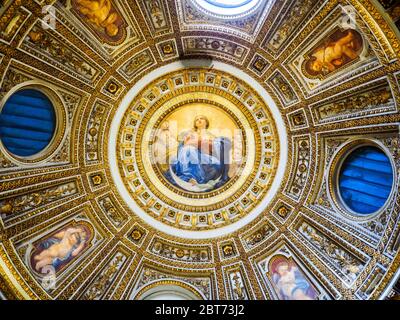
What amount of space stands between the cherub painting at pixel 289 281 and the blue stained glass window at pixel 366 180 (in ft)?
10.1

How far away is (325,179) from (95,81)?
9.11 metres

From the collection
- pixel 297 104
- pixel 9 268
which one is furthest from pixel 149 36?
pixel 9 268

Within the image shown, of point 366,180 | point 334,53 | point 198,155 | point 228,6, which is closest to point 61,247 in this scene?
point 198,155

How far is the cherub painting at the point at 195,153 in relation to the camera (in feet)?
53.5

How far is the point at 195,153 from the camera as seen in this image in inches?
647

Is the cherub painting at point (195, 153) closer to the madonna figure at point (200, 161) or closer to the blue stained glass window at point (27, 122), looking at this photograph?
the madonna figure at point (200, 161)

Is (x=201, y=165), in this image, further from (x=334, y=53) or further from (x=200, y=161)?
(x=334, y=53)

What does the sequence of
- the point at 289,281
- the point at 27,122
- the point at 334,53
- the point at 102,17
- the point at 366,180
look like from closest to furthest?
the point at 334,53 < the point at 102,17 < the point at 366,180 < the point at 27,122 < the point at 289,281

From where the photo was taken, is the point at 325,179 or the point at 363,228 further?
the point at 325,179

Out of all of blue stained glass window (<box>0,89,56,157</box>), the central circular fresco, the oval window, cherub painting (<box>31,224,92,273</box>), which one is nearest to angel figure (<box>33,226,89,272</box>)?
cherub painting (<box>31,224,92,273</box>)

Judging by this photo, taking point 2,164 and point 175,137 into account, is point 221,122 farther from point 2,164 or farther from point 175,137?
point 2,164

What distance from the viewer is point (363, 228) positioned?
40.9ft

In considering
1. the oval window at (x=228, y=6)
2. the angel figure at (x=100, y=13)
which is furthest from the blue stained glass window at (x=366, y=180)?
the angel figure at (x=100, y=13)

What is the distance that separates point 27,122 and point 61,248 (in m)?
4.62
